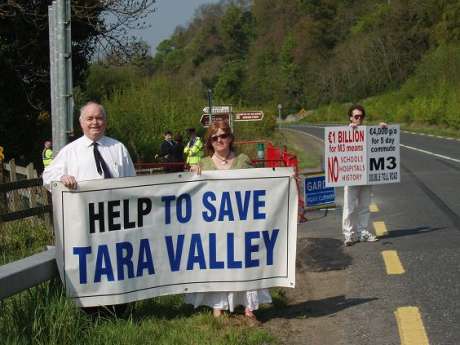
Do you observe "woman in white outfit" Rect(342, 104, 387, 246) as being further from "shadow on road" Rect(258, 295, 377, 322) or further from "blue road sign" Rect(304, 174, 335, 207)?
"blue road sign" Rect(304, 174, 335, 207)

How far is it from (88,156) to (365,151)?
18.6 ft

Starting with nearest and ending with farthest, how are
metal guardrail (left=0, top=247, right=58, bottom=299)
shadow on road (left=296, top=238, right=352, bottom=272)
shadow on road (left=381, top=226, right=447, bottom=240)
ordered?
metal guardrail (left=0, top=247, right=58, bottom=299)
shadow on road (left=296, top=238, right=352, bottom=272)
shadow on road (left=381, top=226, right=447, bottom=240)

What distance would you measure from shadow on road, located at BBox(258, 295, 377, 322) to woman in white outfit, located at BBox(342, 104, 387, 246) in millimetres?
2746

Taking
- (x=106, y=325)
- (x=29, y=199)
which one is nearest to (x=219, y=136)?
(x=106, y=325)

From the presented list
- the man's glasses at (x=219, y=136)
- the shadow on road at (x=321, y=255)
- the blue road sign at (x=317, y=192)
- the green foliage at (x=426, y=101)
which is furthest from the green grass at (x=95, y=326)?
the green foliage at (x=426, y=101)

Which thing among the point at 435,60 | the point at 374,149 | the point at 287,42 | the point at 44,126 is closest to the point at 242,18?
the point at 287,42

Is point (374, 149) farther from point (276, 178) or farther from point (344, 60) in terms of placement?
point (344, 60)

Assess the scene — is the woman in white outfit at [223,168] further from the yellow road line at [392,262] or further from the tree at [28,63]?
the tree at [28,63]

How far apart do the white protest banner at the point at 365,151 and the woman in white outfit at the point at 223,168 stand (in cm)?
429

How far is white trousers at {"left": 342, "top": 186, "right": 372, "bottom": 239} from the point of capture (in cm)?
980

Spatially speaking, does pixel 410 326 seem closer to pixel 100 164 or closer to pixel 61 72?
pixel 100 164

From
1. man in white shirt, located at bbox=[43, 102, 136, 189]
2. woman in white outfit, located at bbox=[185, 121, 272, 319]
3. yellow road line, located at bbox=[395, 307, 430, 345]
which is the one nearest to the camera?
yellow road line, located at bbox=[395, 307, 430, 345]

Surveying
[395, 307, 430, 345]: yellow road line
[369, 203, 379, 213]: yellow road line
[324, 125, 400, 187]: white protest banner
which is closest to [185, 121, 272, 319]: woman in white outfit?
[395, 307, 430, 345]: yellow road line

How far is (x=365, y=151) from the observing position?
1066 cm
